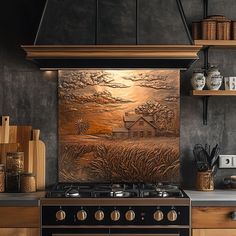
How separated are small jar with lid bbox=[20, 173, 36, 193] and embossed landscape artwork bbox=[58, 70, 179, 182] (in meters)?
0.30

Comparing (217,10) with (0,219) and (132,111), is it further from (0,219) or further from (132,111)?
(0,219)

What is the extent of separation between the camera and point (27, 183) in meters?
3.69

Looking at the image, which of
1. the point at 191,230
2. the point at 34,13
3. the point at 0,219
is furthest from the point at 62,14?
the point at 191,230

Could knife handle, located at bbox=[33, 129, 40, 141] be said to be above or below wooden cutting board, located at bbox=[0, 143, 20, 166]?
above

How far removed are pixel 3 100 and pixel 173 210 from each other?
60.8 inches

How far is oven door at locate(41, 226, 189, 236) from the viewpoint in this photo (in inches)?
130

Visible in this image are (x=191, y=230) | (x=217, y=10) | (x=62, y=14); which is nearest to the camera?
(x=191, y=230)

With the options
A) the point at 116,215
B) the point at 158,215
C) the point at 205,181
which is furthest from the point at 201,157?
the point at 116,215

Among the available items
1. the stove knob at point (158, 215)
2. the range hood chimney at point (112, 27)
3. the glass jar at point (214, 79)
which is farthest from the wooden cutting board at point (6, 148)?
the glass jar at point (214, 79)

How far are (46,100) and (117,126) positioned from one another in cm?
57

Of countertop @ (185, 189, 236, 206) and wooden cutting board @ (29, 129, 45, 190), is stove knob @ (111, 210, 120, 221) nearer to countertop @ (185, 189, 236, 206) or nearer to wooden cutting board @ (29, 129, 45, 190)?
countertop @ (185, 189, 236, 206)

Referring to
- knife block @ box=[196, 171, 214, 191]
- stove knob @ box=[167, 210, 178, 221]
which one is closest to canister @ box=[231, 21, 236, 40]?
knife block @ box=[196, 171, 214, 191]

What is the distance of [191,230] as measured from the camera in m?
3.30

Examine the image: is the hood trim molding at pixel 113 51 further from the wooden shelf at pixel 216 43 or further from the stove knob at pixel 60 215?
the stove knob at pixel 60 215
